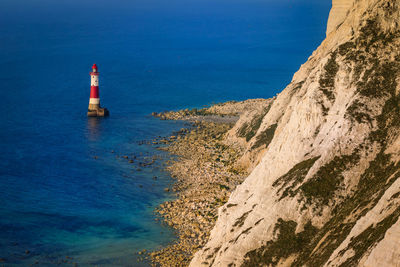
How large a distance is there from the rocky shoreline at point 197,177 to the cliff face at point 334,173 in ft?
22.9

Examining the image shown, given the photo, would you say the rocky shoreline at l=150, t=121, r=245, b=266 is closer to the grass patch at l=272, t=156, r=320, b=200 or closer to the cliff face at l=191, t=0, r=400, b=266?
the cliff face at l=191, t=0, r=400, b=266

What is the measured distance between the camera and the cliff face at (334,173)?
29.9m

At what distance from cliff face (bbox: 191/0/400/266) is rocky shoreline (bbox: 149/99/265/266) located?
6.99 metres

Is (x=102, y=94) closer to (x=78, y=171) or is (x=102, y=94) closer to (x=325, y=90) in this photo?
(x=78, y=171)

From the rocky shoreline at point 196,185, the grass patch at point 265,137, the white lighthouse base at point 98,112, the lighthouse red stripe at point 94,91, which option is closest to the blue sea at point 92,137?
the white lighthouse base at point 98,112

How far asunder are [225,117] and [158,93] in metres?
33.1

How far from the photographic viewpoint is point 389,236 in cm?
2359

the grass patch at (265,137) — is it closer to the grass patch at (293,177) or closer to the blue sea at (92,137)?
the blue sea at (92,137)

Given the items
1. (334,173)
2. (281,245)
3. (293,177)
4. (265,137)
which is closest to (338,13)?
(265,137)

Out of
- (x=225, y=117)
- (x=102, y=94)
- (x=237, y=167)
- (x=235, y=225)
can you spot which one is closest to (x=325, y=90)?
(x=235, y=225)

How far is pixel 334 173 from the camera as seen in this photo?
111 feet

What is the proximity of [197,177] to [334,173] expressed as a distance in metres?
28.0

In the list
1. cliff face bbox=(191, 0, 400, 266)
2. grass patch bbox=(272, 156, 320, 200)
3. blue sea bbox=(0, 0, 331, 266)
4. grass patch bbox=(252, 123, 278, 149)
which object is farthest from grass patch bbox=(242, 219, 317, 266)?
grass patch bbox=(252, 123, 278, 149)

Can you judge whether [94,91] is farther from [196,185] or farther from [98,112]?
[196,185]
